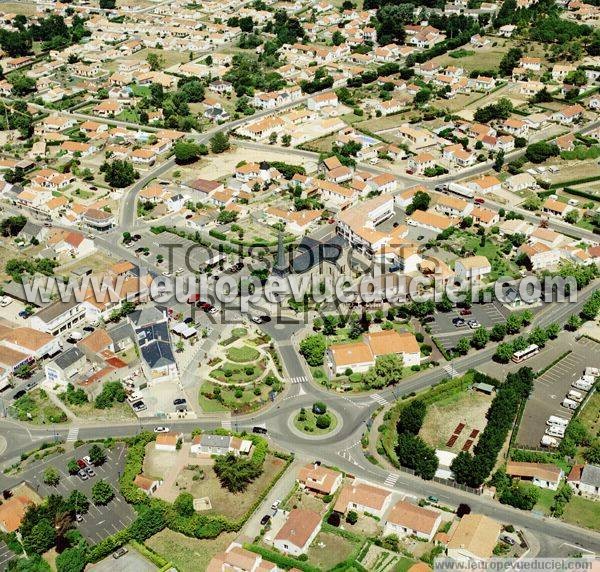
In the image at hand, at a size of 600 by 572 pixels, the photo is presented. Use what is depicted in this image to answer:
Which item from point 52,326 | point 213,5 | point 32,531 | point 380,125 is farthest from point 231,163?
point 213,5

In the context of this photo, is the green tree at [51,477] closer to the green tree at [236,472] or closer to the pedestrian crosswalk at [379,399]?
the green tree at [236,472]

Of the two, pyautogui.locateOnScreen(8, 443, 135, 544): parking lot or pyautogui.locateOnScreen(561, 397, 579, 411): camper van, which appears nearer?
pyautogui.locateOnScreen(8, 443, 135, 544): parking lot

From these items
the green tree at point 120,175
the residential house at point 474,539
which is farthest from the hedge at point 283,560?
the green tree at point 120,175

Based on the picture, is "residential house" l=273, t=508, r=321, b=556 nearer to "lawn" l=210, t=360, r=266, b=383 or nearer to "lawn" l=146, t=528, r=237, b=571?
"lawn" l=146, t=528, r=237, b=571

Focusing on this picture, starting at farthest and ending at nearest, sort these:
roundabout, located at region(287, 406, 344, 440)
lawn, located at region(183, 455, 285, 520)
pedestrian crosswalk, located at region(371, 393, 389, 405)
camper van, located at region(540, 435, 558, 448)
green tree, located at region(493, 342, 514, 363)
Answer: green tree, located at region(493, 342, 514, 363)
pedestrian crosswalk, located at region(371, 393, 389, 405)
roundabout, located at region(287, 406, 344, 440)
camper van, located at region(540, 435, 558, 448)
lawn, located at region(183, 455, 285, 520)

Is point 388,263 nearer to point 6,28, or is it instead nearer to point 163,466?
point 163,466

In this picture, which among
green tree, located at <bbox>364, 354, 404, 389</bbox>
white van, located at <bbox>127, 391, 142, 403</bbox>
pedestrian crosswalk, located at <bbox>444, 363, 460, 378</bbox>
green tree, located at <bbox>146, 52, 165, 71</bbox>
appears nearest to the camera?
white van, located at <bbox>127, 391, 142, 403</bbox>

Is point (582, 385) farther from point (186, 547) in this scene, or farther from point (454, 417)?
point (186, 547)

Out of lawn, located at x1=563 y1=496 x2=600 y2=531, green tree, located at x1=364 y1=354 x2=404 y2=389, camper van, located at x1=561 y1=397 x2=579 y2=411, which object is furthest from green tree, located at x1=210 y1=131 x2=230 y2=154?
lawn, located at x1=563 y1=496 x2=600 y2=531
